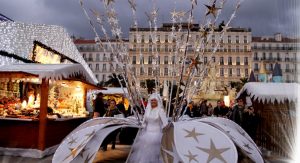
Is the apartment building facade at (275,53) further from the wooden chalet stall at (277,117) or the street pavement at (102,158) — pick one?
the street pavement at (102,158)

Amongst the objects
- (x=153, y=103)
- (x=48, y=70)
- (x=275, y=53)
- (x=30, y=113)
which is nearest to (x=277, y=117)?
(x=153, y=103)

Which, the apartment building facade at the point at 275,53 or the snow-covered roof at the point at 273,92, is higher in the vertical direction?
the apartment building facade at the point at 275,53

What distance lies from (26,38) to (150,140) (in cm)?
857

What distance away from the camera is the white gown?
594cm

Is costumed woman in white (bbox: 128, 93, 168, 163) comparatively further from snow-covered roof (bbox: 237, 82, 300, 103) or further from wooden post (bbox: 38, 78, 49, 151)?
snow-covered roof (bbox: 237, 82, 300, 103)

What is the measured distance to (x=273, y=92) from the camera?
30.3 ft

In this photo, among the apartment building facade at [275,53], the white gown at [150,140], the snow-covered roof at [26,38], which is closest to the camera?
the white gown at [150,140]

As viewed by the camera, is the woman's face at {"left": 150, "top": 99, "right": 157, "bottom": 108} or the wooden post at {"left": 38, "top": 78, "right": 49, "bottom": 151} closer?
the woman's face at {"left": 150, "top": 99, "right": 157, "bottom": 108}

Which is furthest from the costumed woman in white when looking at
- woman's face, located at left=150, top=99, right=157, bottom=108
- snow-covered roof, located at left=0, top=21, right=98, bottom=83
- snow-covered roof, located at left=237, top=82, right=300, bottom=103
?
snow-covered roof, located at left=0, top=21, right=98, bottom=83

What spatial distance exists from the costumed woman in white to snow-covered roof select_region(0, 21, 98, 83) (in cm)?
597

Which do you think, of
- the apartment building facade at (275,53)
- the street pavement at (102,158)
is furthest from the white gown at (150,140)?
the apartment building facade at (275,53)

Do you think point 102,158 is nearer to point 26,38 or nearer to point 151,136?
point 151,136

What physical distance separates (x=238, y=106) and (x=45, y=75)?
521 centimetres

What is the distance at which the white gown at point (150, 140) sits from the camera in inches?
234
